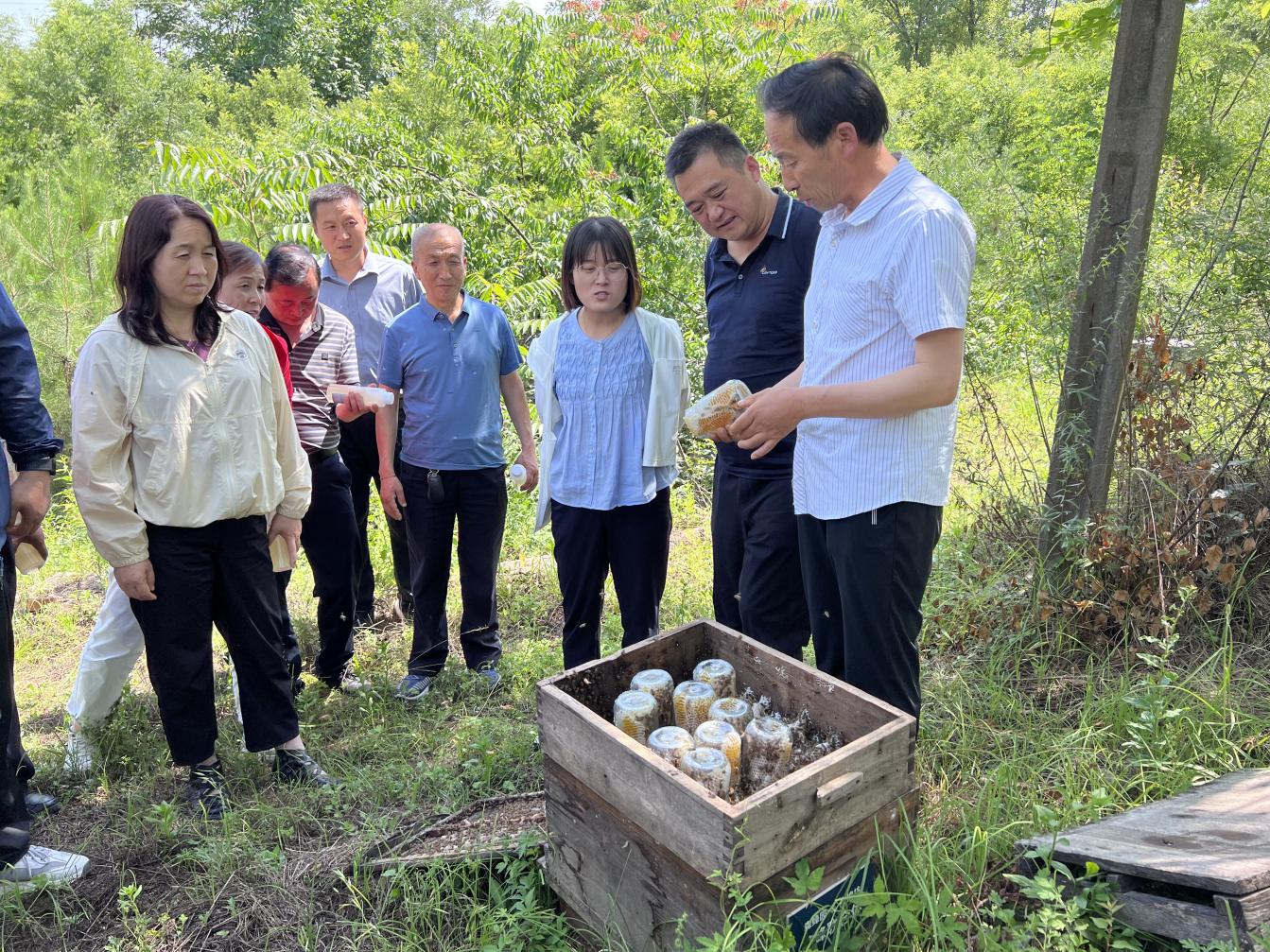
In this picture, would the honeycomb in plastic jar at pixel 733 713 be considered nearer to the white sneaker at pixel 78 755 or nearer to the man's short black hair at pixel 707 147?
the man's short black hair at pixel 707 147

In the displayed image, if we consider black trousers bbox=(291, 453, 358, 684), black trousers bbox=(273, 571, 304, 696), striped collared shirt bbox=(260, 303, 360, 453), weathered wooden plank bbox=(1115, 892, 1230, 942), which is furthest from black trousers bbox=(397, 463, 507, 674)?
weathered wooden plank bbox=(1115, 892, 1230, 942)

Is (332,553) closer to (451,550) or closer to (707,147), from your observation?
(451,550)

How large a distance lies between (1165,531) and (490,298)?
4.08 m

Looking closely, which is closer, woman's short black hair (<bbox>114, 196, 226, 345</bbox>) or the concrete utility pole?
woman's short black hair (<bbox>114, 196, 226, 345</bbox>)

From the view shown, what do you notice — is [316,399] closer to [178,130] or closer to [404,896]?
[404,896]

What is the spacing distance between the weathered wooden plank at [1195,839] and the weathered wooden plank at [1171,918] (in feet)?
0.14

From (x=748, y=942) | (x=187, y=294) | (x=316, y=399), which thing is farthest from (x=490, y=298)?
(x=748, y=942)

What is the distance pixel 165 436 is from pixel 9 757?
0.97 metres

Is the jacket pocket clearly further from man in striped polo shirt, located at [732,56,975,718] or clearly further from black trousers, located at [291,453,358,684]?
black trousers, located at [291,453,358,684]

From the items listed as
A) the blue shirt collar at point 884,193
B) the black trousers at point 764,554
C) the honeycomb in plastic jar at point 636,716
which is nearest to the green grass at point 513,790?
the honeycomb in plastic jar at point 636,716

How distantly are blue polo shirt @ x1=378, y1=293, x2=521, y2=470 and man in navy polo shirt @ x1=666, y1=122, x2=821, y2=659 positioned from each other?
1192mm

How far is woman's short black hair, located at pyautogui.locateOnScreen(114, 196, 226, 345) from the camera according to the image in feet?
8.24

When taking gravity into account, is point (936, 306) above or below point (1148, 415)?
above

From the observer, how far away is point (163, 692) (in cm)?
271
